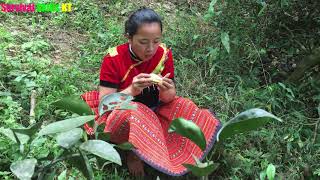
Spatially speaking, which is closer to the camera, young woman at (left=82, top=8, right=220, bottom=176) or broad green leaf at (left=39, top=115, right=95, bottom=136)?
broad green leaf at (left=39, top=115, right=95, bottom=136)

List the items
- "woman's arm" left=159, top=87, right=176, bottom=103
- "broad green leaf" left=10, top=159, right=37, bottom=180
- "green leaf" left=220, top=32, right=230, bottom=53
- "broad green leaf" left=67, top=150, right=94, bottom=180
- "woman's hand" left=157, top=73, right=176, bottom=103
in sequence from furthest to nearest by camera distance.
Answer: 1. "green leaf" left=220, top=32, right=230, bottom=53
2. "woman's arm" left=159, top=87, right=176, bottom=103
3. "woman's hand" left=157, top=73, right=176, bottom=103
4. "broad green leaf" left=67, top=150, right=94, bottom=180
5. "broad green leaf" left=10, top=159, right=37, bottom=180

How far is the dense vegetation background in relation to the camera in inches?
93.0

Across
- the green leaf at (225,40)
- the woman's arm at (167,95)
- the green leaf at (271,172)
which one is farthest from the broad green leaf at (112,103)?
the green leaf at (225,40)

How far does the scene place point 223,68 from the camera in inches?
115

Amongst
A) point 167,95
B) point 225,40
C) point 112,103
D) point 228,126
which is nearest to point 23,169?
point 112,103

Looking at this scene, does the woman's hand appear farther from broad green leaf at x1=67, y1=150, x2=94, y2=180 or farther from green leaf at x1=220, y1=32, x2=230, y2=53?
broad green leaf at x1=67, y1=150, x2=94, y2=180

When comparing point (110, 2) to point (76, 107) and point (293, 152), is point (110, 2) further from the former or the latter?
point (76, 107)

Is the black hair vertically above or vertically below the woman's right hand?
above

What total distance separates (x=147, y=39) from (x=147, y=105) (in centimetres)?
45

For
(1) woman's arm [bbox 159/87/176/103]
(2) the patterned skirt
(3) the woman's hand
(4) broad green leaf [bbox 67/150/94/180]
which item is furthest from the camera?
(1) woman's arm [bbox 159/87/176/103]

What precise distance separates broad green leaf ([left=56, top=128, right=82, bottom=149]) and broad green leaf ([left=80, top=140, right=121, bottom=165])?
35 millimetres

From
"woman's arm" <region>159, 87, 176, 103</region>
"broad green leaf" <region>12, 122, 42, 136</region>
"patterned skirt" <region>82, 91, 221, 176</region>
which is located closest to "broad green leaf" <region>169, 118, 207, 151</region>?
"broad green leaf" <region>12, 122, 42, 136</region>

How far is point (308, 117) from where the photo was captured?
2674 mm

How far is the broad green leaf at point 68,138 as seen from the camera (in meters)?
1.16
